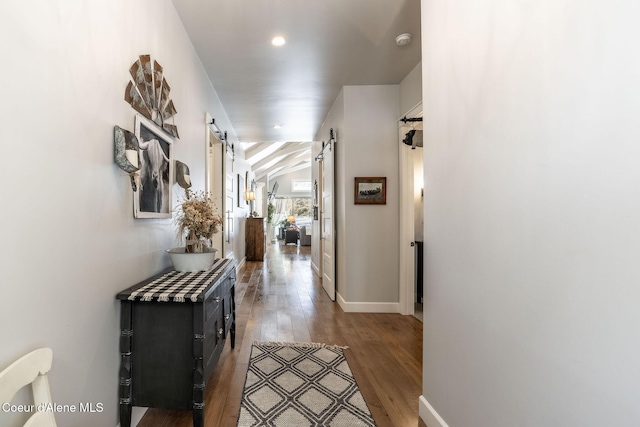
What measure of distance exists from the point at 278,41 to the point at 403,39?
1.10 metres

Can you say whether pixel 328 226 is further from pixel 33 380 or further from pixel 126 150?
pixel 33 380

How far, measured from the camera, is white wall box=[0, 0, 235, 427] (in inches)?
33.2

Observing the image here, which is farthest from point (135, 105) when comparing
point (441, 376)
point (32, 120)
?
point (441, 376)

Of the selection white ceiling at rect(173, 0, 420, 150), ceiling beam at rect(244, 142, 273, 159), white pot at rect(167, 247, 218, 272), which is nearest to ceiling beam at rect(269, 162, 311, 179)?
ceiling beam at rect(244, 142, 273, 159)

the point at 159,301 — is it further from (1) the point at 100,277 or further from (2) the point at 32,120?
(2) the point at 32,120

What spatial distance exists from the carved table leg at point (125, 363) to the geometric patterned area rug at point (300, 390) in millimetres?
563

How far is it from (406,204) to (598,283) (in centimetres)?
263

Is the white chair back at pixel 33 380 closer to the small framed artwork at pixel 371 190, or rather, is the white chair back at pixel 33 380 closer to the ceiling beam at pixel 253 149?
the small framed artwork at pixel 371 190

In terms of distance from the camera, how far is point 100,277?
124 cm

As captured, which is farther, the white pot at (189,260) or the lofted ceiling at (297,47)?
the lofted ceiling at (297,47)

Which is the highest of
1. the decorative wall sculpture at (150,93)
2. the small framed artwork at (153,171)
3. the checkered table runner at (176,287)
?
the decorative wall sculpture at (150,93)

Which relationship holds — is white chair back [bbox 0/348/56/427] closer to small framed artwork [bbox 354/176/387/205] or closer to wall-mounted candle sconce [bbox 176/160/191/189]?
wall-mounted candle sconce [bbox 176/160/191/189]

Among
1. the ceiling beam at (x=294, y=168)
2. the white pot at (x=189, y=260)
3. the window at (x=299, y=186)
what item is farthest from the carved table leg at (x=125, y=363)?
the window at (x=299, y=186)

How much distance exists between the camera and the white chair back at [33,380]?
735 mm
